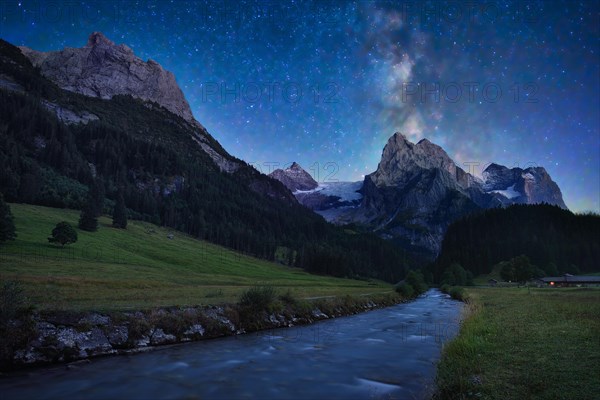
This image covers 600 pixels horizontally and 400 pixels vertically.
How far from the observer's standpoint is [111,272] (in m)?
68.2

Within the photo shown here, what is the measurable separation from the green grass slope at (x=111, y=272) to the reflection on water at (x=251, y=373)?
9.38 metres

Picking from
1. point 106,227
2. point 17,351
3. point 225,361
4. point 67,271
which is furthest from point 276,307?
point 106,227

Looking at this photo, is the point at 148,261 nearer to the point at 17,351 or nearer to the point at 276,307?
the point at 276,307

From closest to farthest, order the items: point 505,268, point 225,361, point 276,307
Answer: point 225,361 < point 276,307 < point 505,268

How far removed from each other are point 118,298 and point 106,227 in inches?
4577

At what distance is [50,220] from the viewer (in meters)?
117

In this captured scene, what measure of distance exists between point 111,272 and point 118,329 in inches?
2007

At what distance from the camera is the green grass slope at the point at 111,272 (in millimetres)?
38250

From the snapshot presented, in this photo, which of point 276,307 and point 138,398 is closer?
point 138,398

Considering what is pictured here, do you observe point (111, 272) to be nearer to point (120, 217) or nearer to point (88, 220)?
point (88, 220)

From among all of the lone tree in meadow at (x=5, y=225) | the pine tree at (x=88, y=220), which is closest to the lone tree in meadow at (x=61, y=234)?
the lone tree in meadow at (x=5, y=225)

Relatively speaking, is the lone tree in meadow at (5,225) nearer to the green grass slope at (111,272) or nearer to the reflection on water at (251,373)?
the green grass slope at (111,272)

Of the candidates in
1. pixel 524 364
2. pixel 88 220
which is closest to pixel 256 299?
pixel 524 364

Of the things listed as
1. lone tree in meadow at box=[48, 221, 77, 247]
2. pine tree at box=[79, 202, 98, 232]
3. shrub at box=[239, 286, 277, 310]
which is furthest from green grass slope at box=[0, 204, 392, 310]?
shrub at box=[239, 286, 277, 310]
